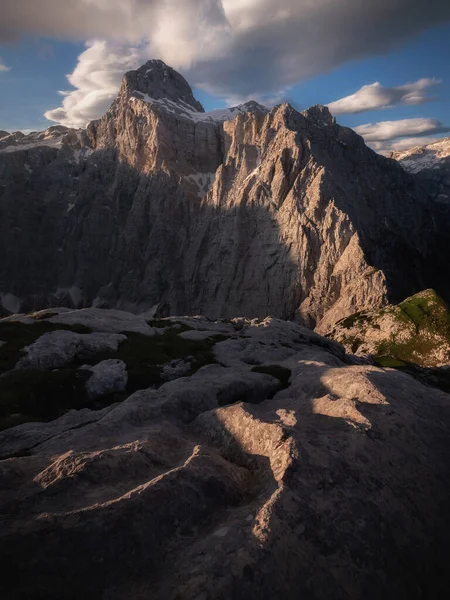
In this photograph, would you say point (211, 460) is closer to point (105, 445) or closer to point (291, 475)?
point (291, 475)

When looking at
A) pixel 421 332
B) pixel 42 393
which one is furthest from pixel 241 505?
pixel 421 332

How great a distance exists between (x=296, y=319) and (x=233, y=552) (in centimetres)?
14900

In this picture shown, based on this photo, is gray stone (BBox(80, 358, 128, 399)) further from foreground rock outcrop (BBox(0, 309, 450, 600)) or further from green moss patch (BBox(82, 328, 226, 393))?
foreground rock outcrop (BBox(0, 309, 450, 600))

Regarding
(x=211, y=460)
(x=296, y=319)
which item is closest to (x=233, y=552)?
(x=211, y=460)

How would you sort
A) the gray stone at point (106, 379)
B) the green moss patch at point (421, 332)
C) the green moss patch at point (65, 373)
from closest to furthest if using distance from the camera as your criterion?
the green moss patch at point (65, 373) < the gray stone at point (106, 379) < the green moss patch at point (421, 332)

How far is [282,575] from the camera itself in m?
8.55

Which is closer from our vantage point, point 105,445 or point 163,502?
point 163,502

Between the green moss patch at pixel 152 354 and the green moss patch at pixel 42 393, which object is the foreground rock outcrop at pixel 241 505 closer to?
the green moss patch at pixel 42 393

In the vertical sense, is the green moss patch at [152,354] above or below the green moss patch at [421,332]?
above

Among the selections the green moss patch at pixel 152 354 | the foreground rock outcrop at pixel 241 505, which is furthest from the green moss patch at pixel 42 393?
the foreground rock outcrop at pixel 241 505

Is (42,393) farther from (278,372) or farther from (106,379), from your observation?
(278,372)

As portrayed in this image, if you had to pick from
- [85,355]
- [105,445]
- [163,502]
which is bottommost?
[85,355]

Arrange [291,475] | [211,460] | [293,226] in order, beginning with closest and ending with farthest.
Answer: [291,475] < [211,460] < [293,226]

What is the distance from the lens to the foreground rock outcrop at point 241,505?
8.59 metres
